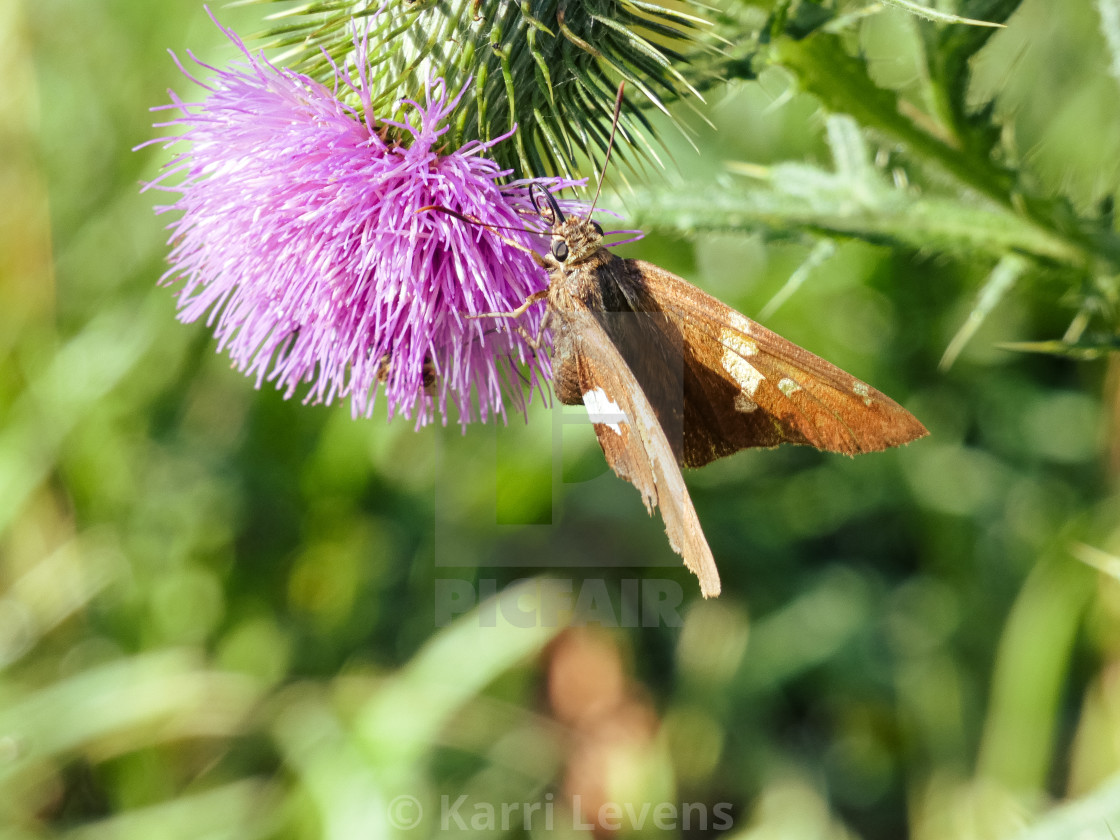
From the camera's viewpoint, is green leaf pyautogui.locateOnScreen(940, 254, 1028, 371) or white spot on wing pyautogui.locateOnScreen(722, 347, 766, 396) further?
green leaf pyautogui.locateOnScreen(940, 254, 1028, 371)

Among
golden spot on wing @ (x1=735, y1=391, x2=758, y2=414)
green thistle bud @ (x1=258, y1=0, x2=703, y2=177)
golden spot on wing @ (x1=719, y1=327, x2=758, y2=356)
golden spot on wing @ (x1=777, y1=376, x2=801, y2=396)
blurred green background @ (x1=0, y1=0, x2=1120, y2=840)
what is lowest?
blurred green background @ (x1=0, y1=0, x2=1120, y2=840)

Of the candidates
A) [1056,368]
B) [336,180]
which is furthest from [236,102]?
[1056,368]

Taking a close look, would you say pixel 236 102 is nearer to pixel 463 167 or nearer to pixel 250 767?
pixel 463 167

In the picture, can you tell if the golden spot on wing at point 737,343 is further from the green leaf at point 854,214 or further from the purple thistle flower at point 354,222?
the purple thistle flower at point 354,222

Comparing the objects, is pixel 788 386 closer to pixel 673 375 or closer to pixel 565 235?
pixel 673 375

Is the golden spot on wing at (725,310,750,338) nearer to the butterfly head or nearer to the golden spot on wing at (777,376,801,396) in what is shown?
the golden spot on wing at (777,376,801,396)

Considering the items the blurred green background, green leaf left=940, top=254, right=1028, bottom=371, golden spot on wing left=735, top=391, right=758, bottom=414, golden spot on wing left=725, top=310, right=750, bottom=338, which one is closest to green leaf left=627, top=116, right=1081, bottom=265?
green leaf left=940, top=254, right=1028, bottom=371
